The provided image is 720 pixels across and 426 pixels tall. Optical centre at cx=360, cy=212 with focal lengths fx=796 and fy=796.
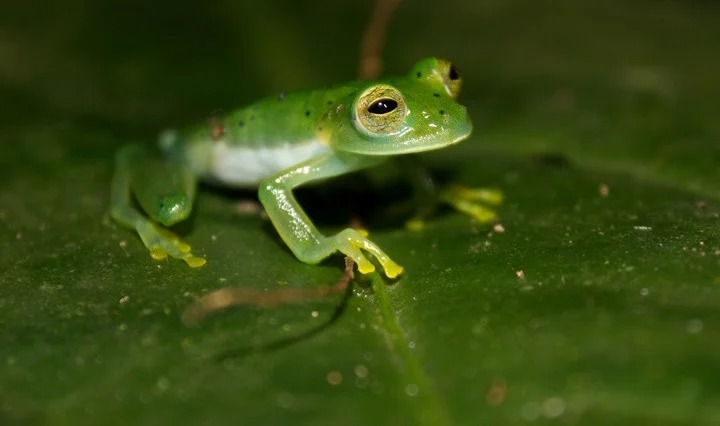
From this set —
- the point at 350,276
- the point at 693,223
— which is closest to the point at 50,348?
the point at 350,276

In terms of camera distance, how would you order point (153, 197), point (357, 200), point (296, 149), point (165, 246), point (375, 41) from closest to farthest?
1. point (165, 246)
2. point (153, 197)
3. point (296, 149)
4. point (357, 200)
5. point (375, 41)

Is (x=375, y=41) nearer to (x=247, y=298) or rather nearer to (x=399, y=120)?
(x=399, y=120)

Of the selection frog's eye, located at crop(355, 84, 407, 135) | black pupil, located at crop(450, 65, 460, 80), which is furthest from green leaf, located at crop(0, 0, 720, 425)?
black pupil, located at crop(450, 65, 460, 80)

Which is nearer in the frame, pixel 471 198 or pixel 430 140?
pixel 430 140

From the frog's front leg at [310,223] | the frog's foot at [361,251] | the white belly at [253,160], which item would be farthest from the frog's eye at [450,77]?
the frog's foot at [361,251]

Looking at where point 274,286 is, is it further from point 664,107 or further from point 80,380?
point 664,107

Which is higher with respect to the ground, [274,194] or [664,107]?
[274,194]

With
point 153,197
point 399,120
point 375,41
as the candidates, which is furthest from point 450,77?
point 375,41
